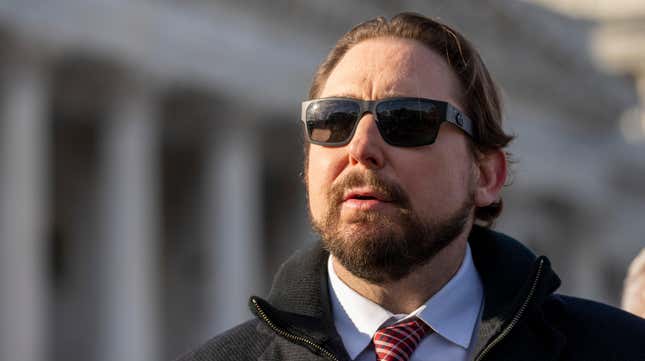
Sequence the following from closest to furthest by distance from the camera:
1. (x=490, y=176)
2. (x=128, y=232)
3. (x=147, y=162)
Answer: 1. (x=490, y=176)
2. (x=128, y=232)
3. (x=147, y=162)

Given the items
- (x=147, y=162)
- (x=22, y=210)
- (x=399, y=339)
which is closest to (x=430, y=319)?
(x=399, y=339)

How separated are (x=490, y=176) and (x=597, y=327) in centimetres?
89

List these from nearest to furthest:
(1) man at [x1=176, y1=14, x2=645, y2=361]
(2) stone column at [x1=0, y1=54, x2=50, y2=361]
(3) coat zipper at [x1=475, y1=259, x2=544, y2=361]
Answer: (3) coat zipper at [x1=475, y1=259, x2=544, y2=361] → (1) man at [x1=176, y1=14, x2=645, y2=361] → (2) stone column at [x1=0, y1=54, x2=50, y2=361]

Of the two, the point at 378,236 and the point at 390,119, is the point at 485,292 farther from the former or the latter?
the point at 390,119

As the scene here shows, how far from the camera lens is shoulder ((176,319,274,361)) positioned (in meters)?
5.39

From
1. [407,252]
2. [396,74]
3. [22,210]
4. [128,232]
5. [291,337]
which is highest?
[396,74]

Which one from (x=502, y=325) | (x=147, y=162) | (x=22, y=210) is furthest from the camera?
(x=147, y=162)

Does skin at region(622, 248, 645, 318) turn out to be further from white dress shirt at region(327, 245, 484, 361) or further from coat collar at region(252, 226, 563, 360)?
white dress shirt at region(327, 245, 484, 361)

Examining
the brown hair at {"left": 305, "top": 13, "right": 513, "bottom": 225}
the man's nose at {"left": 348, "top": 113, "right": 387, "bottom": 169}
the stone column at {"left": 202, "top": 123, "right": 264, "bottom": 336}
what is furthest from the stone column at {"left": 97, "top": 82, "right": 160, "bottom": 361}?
the man's nose at {"left": 348, "top": 113, "right": 387, "bottom": 169}

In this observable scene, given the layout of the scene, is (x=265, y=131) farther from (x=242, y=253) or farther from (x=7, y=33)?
(x=7, y=33)

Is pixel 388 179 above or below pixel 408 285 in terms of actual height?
above

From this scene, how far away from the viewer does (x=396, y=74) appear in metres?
5.56

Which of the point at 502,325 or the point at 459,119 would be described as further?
the point at 459,119

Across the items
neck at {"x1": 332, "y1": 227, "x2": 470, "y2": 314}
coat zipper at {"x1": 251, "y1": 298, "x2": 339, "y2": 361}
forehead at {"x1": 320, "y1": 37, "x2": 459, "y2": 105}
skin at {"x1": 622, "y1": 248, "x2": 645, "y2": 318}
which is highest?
forehead at {"x1": 320, "y1": 37, "x2": 459, "y2": 105}
